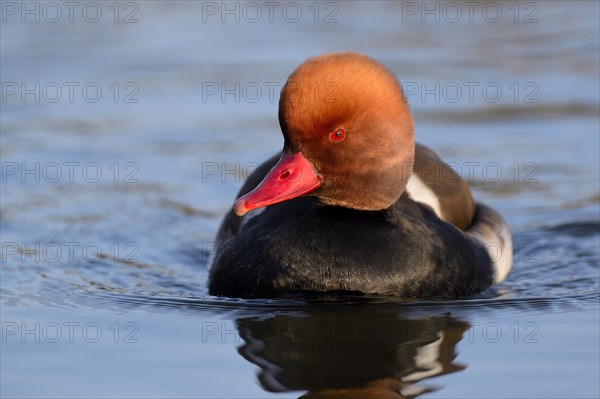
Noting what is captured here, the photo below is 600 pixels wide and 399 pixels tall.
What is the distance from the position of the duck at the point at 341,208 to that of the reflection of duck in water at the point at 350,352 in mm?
241

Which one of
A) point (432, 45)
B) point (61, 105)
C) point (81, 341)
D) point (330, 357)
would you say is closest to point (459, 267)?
point (330, 357)

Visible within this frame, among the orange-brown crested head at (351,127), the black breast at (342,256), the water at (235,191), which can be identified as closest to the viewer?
the water at (235,191)

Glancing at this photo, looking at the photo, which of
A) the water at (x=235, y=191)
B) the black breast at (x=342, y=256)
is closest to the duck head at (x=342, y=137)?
the black breast at (x=342, y=256)

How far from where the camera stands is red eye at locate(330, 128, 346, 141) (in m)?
6.80

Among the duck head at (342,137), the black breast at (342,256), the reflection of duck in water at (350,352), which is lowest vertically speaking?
the reflection of duck in water at (350,352)

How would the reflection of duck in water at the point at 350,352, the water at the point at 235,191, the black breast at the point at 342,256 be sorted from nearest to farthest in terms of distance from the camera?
the reflection of duck in water at the point at 350,352, the water at the point at 235,191, the black breast at the point at 342,256

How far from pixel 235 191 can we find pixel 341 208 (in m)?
3.30

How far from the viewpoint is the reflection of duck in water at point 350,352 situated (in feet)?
18.4

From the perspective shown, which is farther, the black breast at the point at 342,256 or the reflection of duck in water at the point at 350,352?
the black breast at the point at 342,256

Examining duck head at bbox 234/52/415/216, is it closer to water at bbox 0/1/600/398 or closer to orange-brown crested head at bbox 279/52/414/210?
orange-brown crested head at bbox 279/52/414/210

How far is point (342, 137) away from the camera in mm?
6832

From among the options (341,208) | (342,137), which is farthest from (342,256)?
(342,137)

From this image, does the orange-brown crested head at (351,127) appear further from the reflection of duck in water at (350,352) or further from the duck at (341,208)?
the reflection of duck in water at (350,352)

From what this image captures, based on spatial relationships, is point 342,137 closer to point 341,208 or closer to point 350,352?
point 341,208
